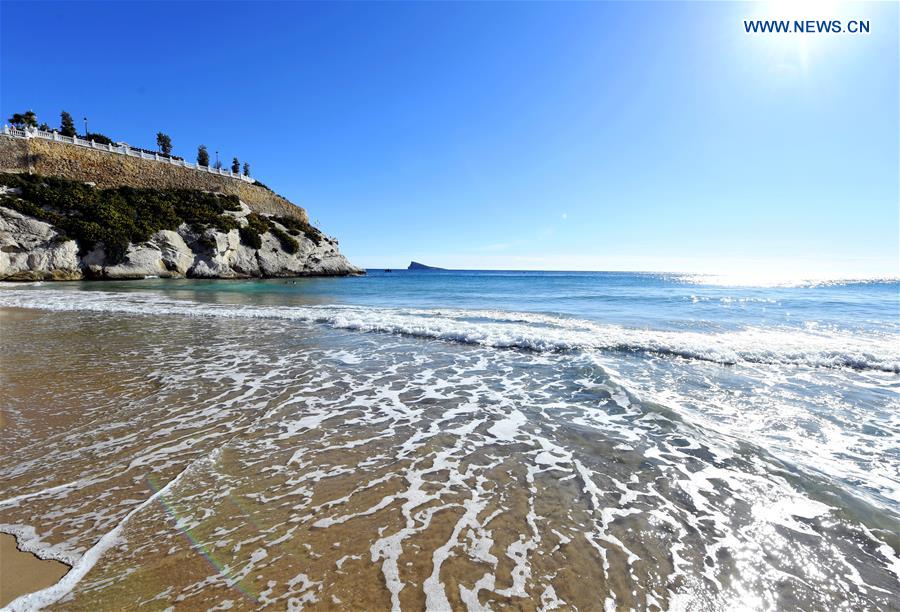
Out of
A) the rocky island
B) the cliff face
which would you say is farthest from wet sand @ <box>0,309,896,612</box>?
the rocky island

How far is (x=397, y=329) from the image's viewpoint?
14109 millimetres

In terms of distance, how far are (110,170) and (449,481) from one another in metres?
68.1

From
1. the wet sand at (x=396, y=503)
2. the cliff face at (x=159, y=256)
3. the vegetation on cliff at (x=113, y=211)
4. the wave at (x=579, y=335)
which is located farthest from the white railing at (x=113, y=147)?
the wet sand at (x=396, y=503)

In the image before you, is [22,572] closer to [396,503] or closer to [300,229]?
[396,503]

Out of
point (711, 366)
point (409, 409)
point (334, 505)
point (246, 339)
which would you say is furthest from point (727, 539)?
point (246, 339)

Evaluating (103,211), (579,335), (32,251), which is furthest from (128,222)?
(579,335)

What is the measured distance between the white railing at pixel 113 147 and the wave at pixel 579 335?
40162 millimetres

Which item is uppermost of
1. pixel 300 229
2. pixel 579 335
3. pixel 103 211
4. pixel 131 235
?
pixel 300 229

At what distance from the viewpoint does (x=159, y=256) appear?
1687 inches

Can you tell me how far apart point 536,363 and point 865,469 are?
5962mm

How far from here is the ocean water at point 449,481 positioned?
284 cm

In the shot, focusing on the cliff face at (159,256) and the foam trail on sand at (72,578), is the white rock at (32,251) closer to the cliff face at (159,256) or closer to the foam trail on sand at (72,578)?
the cliff face at (159,256)

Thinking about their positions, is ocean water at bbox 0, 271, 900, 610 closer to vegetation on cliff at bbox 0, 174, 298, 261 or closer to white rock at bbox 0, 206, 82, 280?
white rock at bbox 0, 206, 82, 280

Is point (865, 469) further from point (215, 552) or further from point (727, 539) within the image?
point (215, 552)
